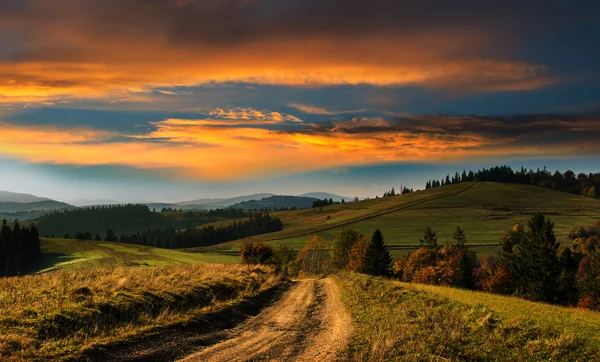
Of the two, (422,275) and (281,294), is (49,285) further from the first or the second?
(422,275)

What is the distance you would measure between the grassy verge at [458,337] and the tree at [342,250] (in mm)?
106474

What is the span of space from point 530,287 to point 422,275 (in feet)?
72.0

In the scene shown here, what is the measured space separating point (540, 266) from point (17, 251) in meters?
134

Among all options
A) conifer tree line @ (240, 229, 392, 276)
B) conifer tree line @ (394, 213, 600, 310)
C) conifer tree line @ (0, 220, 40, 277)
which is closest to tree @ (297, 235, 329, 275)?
conifer tree line @ (240, 229, 392, 276)

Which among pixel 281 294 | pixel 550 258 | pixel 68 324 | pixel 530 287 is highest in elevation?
pixel 68 324

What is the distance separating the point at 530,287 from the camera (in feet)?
272

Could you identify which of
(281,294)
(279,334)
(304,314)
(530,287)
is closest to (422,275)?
(530,287)

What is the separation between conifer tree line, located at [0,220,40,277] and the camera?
4498 inches

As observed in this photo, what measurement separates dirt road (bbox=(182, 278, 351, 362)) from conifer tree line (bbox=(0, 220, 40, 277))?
379 ft

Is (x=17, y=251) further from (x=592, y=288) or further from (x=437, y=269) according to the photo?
(x=592, y=288)

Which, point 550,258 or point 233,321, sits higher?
point 233,321

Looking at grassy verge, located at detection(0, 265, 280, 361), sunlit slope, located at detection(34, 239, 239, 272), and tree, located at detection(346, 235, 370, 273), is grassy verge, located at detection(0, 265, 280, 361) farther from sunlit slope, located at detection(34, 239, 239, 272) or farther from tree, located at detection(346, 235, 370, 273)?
tree, located at detection(346, 235, 370, 273)

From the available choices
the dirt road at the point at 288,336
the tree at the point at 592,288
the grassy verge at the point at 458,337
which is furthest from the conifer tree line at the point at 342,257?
the grassy verge at the point at 458,337

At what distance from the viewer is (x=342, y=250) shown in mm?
130000
